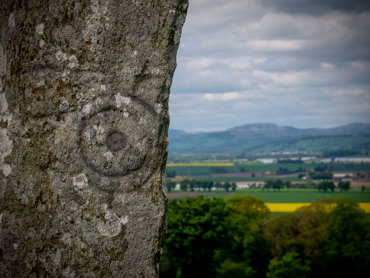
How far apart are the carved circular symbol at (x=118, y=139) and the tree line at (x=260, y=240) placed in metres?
35.4

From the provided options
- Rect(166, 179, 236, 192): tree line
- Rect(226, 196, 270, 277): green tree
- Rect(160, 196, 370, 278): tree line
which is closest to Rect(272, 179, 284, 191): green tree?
Rect(166, 179, 236, 192): tree line

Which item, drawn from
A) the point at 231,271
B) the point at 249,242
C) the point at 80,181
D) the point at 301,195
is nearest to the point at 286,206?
the point at 301,195

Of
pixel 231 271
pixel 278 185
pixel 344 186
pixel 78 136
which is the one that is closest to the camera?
pixel 78 136

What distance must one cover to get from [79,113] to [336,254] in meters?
46.9

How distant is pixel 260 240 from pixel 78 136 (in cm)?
4876

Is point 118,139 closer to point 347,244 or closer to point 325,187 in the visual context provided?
point 347,244

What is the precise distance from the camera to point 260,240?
51.8 meters

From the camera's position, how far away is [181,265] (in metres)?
41.2

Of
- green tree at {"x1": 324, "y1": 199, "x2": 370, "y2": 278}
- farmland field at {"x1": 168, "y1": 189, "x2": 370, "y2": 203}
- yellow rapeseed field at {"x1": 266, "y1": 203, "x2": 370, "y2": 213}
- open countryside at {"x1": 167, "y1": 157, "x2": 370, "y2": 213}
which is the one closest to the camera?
green tree at {"x1": 324, "y1": 199, "x2": 370, "y2": 278}

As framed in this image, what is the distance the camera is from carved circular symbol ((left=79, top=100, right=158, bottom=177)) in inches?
197

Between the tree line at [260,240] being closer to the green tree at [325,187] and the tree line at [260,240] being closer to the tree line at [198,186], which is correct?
the tree line at [198,186]

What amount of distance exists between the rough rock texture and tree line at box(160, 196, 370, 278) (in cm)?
3541

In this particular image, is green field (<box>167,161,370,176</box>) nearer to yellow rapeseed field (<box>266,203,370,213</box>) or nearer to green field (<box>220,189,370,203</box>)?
green field (<box>220,189,370,203</box>)

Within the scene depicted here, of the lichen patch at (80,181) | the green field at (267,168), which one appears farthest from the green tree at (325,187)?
the lichen patch at (80,181)
